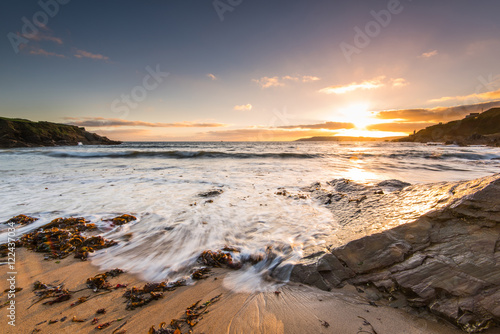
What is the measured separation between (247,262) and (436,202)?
11.2ft

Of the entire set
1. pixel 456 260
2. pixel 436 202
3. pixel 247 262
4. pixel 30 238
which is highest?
pixel 436 202

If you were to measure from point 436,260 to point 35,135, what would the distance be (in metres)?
67.3

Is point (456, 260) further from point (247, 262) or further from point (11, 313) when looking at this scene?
point (11, 313)

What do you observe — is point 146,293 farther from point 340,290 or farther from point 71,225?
point 71,225

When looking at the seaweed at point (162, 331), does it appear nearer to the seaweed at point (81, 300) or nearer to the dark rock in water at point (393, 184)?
the seaweed at point (81, 300)

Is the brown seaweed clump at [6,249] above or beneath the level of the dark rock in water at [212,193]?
above

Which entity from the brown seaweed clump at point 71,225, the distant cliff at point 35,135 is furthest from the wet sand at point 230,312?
the distant cliff at point 35,135

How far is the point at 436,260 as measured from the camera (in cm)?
245

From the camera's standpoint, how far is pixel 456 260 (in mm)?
2355

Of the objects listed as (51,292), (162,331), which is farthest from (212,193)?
(162,331)

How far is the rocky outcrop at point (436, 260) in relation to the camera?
2.04m

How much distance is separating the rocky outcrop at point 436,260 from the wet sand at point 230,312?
0.65 ft

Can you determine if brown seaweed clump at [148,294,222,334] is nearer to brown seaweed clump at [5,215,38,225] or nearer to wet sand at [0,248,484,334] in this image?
wet sand at [0,248,484,334]

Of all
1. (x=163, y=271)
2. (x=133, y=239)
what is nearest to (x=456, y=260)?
(x=163, y=271)
